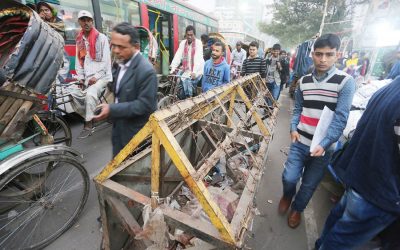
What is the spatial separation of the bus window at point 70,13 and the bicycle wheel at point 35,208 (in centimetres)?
352

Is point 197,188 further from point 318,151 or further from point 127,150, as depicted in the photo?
point 318,151

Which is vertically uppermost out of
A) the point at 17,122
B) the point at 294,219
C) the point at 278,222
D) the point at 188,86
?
the point at 17,122

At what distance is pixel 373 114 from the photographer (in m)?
1.45

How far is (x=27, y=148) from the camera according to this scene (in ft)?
7.55

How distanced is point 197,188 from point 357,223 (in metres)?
1.23

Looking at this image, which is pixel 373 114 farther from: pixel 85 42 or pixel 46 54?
pixel 85 42

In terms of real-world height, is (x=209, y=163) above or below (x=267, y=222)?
above

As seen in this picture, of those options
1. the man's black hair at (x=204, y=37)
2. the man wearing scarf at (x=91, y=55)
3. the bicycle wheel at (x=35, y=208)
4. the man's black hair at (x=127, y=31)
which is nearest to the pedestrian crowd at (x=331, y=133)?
the man's black hair at (x=127, y=31)

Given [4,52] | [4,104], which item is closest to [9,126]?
[4,104]

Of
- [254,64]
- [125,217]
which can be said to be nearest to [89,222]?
[125,217]

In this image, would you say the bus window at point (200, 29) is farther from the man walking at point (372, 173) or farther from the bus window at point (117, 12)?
the man walking at point (372, 173)

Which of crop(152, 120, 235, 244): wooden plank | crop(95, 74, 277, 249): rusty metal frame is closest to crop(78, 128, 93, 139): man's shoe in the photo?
crop(95, 74, 277, 249): rusty metal frame

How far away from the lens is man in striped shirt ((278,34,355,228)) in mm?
2041

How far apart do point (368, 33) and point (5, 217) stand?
1342 centimetres
